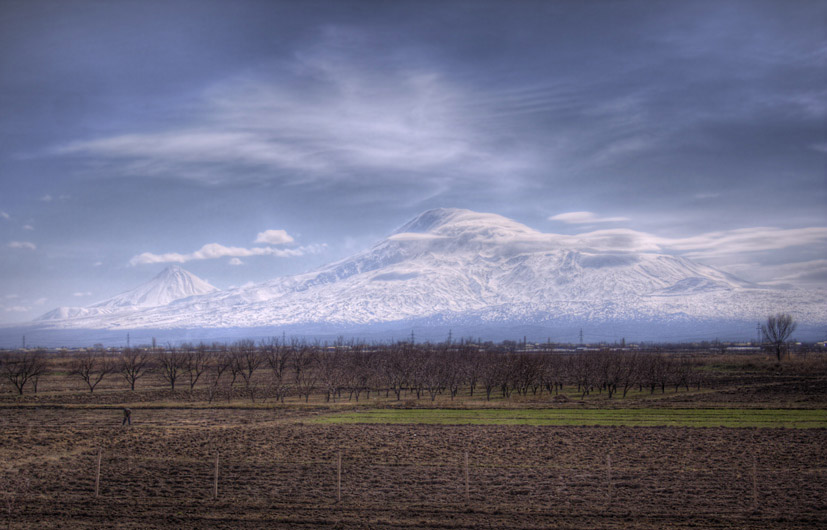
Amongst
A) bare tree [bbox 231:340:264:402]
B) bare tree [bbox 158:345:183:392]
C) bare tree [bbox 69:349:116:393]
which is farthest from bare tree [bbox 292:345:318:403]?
bare tree [bbox 69:349:116:393]

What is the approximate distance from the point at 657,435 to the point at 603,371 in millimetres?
41026

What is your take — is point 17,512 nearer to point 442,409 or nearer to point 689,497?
point 689,497

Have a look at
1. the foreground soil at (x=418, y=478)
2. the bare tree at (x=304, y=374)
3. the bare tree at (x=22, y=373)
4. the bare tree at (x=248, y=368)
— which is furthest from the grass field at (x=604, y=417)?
the bare tree at (x=22, y=373)

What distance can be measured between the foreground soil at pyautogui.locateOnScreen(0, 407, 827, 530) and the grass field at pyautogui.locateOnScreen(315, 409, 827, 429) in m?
4.27

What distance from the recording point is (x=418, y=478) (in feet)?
85.2

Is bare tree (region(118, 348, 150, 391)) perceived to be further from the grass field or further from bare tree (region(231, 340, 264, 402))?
the grass field

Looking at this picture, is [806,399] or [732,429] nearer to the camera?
[732,429]

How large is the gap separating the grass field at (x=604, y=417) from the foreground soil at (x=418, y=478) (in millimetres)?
4269

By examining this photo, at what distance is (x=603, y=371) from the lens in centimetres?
7744

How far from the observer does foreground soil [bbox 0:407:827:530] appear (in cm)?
2091

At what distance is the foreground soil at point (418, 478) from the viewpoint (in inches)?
823

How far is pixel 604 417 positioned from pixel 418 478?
27186 mm

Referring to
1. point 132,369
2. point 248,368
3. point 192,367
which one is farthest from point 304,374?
point 132,369

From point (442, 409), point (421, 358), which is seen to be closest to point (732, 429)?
point (442, 409)
